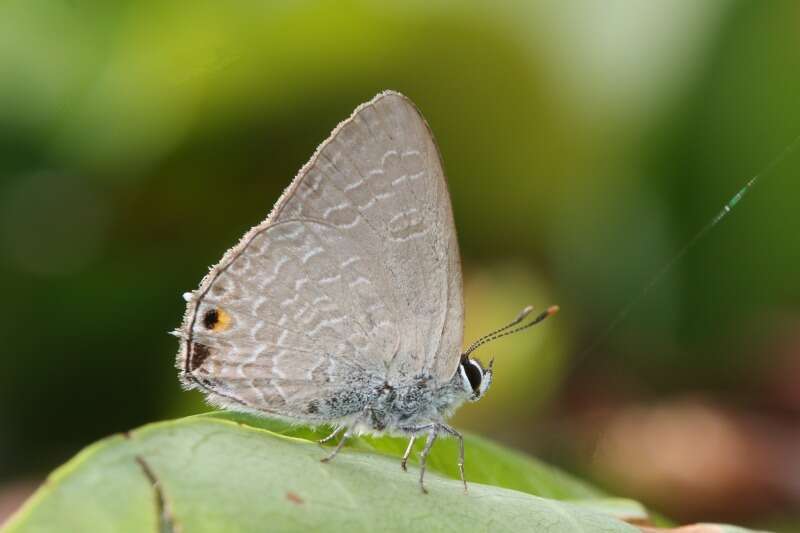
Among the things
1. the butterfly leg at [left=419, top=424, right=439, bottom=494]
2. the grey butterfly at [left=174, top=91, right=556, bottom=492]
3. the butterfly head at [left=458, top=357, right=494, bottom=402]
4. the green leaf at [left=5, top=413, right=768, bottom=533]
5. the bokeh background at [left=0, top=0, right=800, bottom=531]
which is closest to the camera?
the green leaf at [left=5, top=413, right=768, bottom=533]

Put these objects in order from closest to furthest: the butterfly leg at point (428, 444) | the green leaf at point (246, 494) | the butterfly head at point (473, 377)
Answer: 1. the green leaf at point (246, 494)
2. the butterfly leg at point (428, 444)
3. the butterfly head at point (473, 377)

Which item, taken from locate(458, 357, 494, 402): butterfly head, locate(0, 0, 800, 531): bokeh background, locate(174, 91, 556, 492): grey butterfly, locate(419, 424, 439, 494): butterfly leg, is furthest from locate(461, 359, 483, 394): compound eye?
locate(0, 0, 800, 531): bokeh background

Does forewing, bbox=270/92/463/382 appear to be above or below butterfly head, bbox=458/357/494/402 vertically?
above

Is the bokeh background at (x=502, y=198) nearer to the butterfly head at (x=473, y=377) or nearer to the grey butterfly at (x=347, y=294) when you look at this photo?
the butterfly head at (x=473, y=377)

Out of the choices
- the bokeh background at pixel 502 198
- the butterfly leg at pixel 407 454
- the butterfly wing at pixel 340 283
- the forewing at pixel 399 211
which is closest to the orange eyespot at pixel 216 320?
the butterfly wing at pixel 340 283

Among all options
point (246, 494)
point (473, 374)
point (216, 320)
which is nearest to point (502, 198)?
point (473, 374)

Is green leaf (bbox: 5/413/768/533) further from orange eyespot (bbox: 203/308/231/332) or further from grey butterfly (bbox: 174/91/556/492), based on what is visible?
orange eyespot (bbox: 203/308/231/332)
